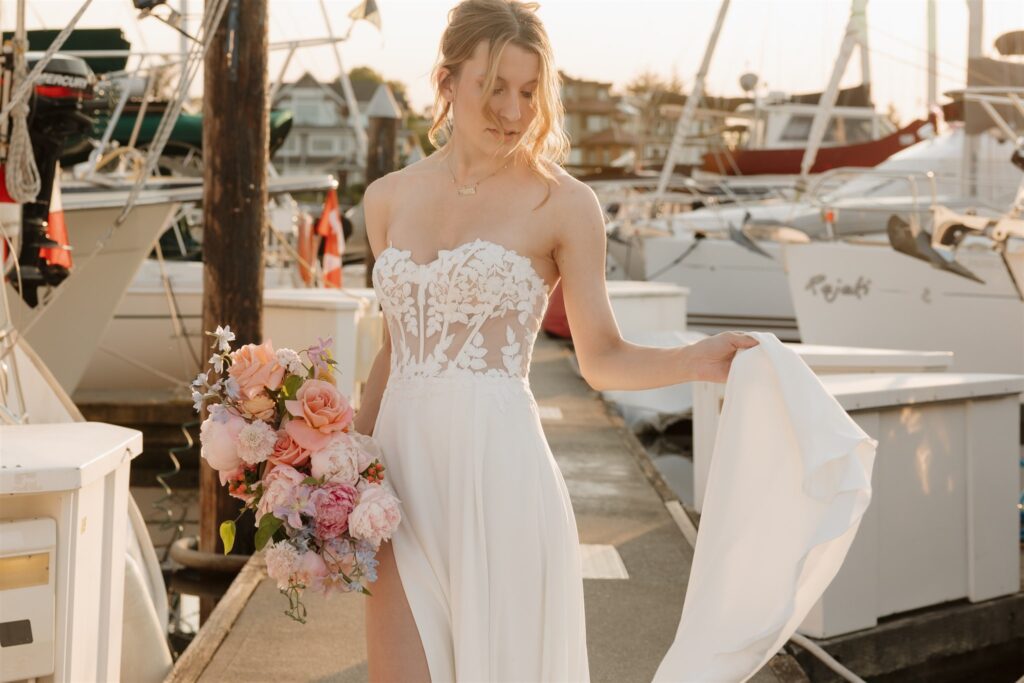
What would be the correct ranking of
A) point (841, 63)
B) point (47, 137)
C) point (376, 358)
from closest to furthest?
point (376, 358)
point (47, 137)
point (841, 63)

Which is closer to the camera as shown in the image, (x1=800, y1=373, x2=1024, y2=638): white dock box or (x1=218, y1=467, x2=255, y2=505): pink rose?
(x1=218, y1=467, x2=255, y2=505): pink rose

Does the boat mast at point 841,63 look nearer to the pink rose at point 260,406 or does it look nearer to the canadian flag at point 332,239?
the canadian flag at point 332,239

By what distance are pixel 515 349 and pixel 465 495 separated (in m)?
0.35

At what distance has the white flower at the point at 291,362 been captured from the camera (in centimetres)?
277

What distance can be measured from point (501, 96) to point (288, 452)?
3.01 feet

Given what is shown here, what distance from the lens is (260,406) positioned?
2.74 metres

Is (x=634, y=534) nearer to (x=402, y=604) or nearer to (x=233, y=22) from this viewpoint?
(x=233, y=22)

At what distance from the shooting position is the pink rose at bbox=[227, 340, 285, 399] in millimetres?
2730

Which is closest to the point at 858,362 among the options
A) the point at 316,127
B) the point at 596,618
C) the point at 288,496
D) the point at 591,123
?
the point at 596,618

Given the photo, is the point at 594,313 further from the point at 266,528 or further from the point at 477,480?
the point at 266,528

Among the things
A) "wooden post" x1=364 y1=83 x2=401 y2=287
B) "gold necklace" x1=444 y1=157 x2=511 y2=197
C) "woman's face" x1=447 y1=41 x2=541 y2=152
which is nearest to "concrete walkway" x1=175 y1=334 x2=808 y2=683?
"gold necklace" x1=444 y1=157 x2=511 y2=197

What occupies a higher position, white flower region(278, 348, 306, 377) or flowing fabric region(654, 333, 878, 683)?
white flower region(278, 348, 306, 377)

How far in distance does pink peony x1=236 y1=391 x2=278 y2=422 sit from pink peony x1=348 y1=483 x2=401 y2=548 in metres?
0.29

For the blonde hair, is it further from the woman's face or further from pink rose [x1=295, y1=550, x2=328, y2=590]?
pink rose [x1=295, y1=550, x2=328, y2=590]
